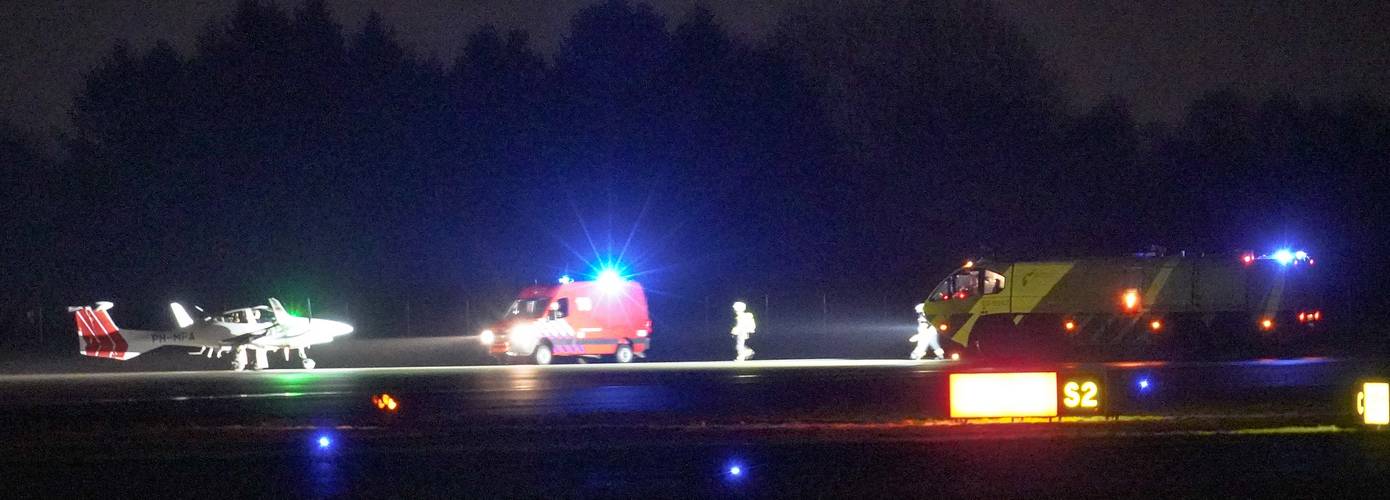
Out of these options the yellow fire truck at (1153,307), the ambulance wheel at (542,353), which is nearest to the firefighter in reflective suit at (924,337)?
the yellow fire truck at (1153,307)

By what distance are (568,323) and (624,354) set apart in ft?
Result: 5.54

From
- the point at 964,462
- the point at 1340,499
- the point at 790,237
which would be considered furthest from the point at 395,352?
the point at 1340,499

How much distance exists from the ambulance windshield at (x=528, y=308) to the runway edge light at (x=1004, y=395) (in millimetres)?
17844

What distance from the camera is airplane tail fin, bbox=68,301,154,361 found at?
37.6 m

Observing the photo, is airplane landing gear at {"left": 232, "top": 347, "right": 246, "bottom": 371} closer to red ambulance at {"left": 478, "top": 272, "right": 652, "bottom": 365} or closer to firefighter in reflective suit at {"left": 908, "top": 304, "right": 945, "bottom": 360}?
red ambulance at {"left": 478, "top": 272, "right": 652, "bottom": 365}

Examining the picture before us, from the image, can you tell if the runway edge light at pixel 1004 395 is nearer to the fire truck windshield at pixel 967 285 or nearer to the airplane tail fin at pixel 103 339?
the fire truck windshield at pixel 967 285

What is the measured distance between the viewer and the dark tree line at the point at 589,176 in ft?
208

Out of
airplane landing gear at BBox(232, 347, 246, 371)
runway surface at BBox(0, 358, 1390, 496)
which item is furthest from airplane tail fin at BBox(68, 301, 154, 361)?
runway surface at BBox(0, 358, 1390, 496)

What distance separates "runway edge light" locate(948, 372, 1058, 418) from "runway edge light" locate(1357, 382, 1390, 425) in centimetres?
340

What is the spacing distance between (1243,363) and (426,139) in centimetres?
4264

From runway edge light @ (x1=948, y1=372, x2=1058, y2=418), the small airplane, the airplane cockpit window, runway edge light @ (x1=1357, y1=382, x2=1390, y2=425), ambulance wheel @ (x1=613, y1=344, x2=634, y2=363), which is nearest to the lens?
runway edge light @ (x1=1357, y1=382, x2=1390, y2=425)

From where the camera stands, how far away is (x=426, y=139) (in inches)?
2621

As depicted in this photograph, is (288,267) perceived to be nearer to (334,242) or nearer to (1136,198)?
(334,242)

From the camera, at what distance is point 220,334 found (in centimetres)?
3750
